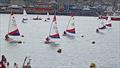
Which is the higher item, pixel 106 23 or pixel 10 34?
pixel 10 34

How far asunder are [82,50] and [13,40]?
1594 centimetres

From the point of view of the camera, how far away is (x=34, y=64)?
8075cm

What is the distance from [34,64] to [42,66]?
2.51 metres

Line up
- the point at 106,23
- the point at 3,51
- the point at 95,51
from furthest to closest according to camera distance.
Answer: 1. the point at 106,23
2. the point at 95,51
3. the point at 3,51

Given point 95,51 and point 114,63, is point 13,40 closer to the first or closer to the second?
point 95,51

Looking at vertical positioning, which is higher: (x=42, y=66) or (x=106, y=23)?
(x=42, y=66)

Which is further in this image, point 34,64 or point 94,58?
point 94,58

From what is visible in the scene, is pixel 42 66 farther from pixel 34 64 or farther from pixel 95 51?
pixel 95 51

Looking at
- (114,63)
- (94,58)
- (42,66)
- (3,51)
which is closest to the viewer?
(42,66)

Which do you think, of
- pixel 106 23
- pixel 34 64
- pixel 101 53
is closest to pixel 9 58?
pixel 34 64

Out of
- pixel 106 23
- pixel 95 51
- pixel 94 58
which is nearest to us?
pixel 94 58

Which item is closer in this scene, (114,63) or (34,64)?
(34,64)

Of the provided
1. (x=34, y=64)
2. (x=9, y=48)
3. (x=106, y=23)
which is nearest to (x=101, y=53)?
(x=9, y=48)

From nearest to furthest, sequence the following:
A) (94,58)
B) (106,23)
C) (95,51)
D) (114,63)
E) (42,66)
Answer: (42,66)
(114,63)
(94,58)
(95,51)
(106,23)
